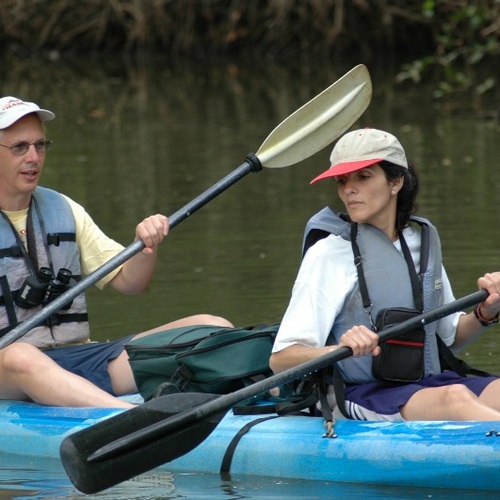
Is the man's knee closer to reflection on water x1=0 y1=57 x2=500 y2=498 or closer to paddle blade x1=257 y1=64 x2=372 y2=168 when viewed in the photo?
reflection on water x1=0 y1=57 x2=500 y2=498

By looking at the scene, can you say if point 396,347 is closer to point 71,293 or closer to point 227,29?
point 71,293

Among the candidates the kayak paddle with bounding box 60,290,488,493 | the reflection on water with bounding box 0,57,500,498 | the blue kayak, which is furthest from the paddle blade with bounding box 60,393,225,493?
the reflection on water with bounding box 0,57,500,498

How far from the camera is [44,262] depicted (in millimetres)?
4648

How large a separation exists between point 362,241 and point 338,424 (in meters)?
0.54

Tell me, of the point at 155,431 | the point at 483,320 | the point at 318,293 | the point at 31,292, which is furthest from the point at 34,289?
the point at 483,320

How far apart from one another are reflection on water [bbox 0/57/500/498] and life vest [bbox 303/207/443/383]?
514mm

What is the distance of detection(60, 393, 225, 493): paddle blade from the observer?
3904 mm

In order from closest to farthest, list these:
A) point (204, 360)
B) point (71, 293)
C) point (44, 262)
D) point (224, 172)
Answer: point (204, 360), point (71, 293), point (44, 262), point (224, 172)

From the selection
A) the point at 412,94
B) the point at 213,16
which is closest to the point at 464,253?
the point at 412,94

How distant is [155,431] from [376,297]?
74 centimetres

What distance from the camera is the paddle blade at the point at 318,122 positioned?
5094 mm

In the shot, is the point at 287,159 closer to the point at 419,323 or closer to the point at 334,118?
the point at 334,118

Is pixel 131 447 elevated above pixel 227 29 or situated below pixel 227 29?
below

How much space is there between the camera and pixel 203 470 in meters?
4.27
